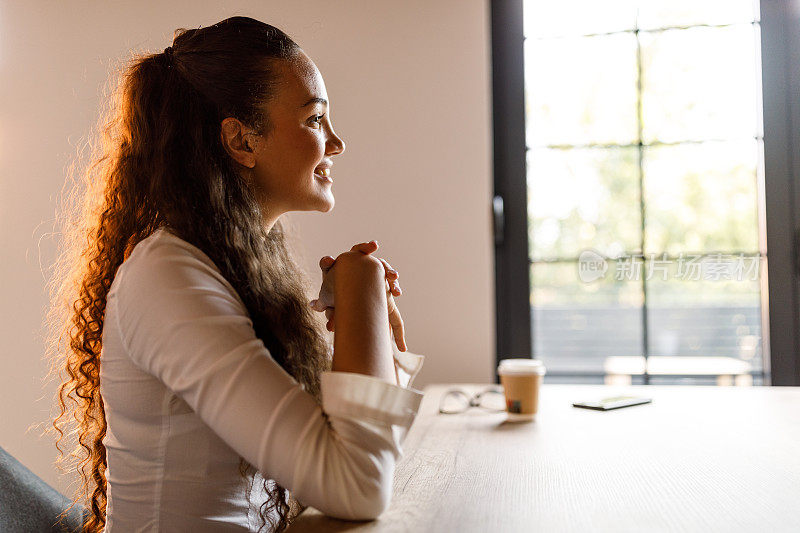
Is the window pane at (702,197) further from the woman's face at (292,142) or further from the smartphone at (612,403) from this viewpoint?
the woman's face at (292,142)

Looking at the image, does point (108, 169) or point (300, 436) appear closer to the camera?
point (300, 436)

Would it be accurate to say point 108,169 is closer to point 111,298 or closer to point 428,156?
point 111,298

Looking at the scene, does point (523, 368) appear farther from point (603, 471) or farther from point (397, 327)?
point (603, 471)

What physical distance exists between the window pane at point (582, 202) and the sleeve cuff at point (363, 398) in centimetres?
170

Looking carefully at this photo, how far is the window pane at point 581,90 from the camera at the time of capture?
2.42m

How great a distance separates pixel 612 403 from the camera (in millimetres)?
1539

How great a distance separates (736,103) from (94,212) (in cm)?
208

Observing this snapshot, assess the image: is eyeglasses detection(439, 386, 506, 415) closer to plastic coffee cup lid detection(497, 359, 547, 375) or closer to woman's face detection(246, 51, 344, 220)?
plastic coffee cup lid detection(497, 359, 547, 375)

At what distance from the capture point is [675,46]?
2.39 metres

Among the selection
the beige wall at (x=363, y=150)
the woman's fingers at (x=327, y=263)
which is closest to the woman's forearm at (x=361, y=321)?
the woman's fingers at (x=327, y=263)

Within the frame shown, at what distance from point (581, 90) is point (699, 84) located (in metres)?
0.39

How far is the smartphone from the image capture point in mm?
1511

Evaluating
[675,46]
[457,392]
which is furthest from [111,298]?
[675,46]

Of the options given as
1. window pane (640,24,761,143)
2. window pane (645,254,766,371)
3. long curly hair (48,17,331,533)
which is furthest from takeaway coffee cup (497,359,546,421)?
window pane (640,24,761,143)
